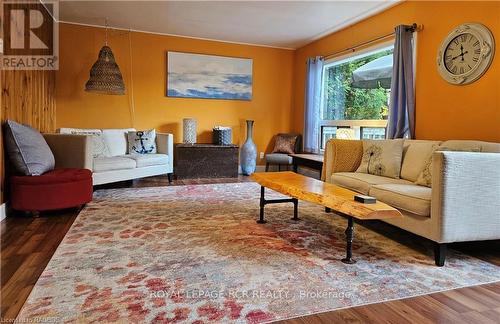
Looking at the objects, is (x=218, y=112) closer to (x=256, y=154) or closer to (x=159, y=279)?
(x=256, y=154)

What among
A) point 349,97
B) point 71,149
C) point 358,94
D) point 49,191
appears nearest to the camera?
point 49,191

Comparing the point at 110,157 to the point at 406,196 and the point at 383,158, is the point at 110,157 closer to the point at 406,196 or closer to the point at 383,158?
the point at 383,158

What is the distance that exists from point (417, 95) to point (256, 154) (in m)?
3.14


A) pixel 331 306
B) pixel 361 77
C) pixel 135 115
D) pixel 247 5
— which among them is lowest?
pixel 331 306

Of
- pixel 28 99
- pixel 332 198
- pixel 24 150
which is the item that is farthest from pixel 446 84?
pixel 28 99

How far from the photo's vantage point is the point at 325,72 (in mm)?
5805

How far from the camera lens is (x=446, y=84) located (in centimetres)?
345

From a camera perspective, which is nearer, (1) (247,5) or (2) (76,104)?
(1) (247,5)

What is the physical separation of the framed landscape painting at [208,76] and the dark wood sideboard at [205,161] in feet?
3.40

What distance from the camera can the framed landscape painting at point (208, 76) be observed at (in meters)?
5.84

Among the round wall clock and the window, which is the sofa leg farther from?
the window

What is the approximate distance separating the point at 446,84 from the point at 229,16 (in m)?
2.92

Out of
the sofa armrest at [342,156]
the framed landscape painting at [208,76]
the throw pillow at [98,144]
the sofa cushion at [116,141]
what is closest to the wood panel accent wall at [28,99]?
the throw pillow at [98,144]

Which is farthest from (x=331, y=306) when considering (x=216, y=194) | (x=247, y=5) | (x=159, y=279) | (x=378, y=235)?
(x=247, y=5)
